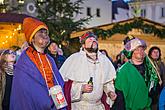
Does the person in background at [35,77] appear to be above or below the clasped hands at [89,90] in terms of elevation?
above

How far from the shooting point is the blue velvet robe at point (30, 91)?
5016mm

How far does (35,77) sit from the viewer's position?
5.07m

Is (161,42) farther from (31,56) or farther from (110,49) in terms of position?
(31,56)

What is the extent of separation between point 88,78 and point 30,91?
4.15 ft

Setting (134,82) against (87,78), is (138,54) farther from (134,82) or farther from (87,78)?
(87,78)

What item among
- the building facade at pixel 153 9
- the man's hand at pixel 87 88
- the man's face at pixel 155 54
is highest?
the building facade at pixel 153 9

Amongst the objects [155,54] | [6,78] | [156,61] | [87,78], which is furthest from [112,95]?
[156,61]

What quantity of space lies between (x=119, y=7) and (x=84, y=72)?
66695mm

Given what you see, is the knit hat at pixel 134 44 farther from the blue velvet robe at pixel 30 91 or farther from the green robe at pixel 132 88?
the blue velvet robe at pixel 30 91

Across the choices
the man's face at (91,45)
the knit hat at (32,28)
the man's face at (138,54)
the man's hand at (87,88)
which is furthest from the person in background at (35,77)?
the man's face at (138,54)

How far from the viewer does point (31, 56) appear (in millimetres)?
5223

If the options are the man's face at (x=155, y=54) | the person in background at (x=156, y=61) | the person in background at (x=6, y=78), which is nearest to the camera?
the person in background at (x=156, y=61)

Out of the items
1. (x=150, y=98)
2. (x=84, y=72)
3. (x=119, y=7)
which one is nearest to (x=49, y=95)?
(x=84, y=72)

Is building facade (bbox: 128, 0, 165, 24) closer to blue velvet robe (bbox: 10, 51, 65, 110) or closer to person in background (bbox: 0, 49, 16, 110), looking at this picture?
person in background (bbox: 0, 49, 16, 110)
